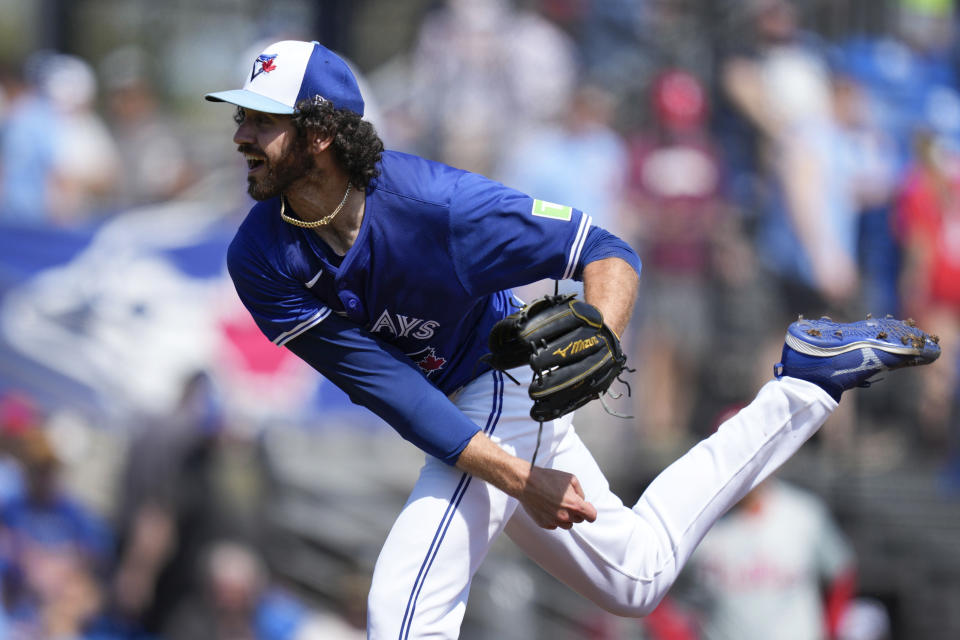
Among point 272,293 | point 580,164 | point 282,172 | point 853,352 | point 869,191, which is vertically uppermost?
point 282,172

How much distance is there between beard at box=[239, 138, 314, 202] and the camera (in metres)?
3.98

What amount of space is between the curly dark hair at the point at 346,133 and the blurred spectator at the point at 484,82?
575 cm

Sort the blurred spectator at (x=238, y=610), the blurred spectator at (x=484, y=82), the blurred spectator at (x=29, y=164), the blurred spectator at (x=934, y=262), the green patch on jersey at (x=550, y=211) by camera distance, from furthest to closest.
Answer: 1. the blurred spectator at (x=29, y=164)
2. the blurred spectator at (x=484, y=82)
3. the blurred spectator at (x=934, y=262)
4. the blurred spectator at (x=238, y=610)
5. the green patch on jersey at (x=550, y=211)

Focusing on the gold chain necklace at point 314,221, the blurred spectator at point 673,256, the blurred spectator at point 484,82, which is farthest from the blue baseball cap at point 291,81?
the blurred spectator at point 484,82

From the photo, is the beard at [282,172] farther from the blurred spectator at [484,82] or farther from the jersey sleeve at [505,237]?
the blurred spectator at [484,82]

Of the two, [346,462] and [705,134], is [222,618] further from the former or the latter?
[705,134]

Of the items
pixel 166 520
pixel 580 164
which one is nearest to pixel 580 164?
pixel 580 164

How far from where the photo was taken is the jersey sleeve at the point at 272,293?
4082 mm

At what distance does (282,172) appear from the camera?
4.01 m

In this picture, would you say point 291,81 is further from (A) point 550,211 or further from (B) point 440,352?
(B) point 440,352

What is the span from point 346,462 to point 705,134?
10.8 feet

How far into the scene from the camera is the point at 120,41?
Result: 14.1 metres

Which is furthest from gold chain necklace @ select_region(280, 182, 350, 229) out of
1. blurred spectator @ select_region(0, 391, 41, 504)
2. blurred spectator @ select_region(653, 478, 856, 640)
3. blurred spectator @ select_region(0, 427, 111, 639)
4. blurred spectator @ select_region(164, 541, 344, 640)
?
blurred spectator @ select_region(0, 391, 41, 504)

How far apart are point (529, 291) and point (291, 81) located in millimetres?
4975
